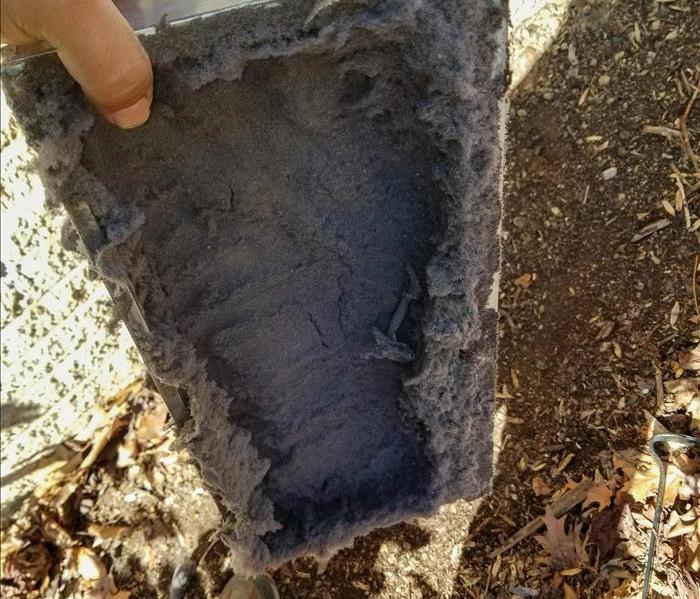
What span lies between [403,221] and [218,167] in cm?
33

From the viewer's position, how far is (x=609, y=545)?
1.59 meters

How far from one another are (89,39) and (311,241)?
1.59 feet

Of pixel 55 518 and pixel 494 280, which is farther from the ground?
pixel 494 280

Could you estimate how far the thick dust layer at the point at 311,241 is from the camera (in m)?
0.89

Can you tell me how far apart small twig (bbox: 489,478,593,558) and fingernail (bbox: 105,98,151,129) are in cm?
138

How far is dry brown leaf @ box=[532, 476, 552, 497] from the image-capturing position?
1.67 meters

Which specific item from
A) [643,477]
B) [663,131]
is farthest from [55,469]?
[663,131]

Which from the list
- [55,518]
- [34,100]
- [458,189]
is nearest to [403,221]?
[458,189]

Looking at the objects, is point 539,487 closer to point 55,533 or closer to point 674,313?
point 674,313

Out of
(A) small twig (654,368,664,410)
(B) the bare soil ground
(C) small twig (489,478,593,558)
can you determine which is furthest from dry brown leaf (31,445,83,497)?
(A) small twig (654,368,664,410)

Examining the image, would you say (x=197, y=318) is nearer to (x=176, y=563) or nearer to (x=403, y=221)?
(x=403, y=221)

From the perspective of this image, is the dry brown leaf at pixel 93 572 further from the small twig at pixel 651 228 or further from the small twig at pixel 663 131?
the small twig at pixel 663 131

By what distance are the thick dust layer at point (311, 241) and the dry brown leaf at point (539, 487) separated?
1.20ft

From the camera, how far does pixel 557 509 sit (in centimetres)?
164
